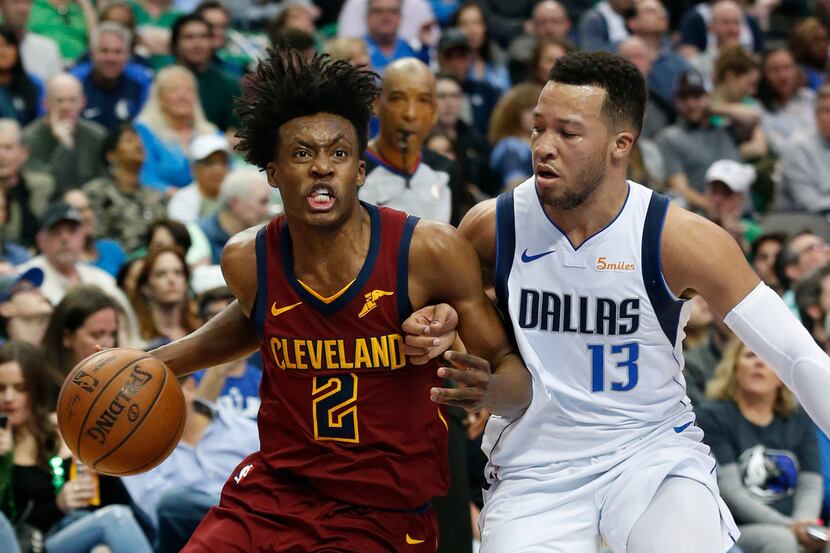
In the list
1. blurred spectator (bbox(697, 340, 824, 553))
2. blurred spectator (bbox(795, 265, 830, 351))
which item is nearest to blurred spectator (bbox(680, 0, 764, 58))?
blurred spectator (bbox(795, 265, 830, 351))

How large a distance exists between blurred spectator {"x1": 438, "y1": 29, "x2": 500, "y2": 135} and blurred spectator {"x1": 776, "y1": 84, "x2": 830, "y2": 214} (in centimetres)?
245

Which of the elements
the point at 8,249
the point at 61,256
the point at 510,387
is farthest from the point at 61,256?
the point at 510,387

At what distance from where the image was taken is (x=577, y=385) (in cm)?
442

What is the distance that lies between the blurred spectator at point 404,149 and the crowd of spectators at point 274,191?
10 millimetres

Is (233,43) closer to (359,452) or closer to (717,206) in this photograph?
(717,206)

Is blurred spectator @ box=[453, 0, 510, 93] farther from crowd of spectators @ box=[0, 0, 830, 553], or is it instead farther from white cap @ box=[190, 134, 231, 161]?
white cap @ box=[190, 134, 231, 161]

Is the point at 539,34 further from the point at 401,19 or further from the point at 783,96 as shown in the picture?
the point at 783,96

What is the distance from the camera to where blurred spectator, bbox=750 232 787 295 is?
29.8 feet

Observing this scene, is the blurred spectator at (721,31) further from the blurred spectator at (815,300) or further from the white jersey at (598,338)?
the white jersey at (598,338)

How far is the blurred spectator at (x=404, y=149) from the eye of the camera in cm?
608

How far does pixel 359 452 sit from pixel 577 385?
2.49 ft

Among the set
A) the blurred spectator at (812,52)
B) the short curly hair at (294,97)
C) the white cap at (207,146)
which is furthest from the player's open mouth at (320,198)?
the blurred spectator at (812,52)

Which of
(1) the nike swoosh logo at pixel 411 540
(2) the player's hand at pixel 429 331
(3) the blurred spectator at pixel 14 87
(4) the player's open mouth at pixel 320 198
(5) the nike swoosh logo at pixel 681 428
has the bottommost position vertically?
(1) the nike swoosh logo at pixel 411 540

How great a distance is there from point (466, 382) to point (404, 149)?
221cm
